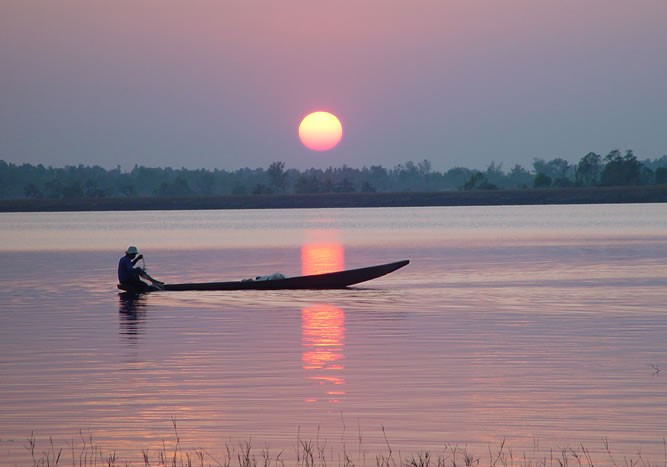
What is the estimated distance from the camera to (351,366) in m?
19.0

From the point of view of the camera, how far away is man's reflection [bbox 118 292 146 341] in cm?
2502

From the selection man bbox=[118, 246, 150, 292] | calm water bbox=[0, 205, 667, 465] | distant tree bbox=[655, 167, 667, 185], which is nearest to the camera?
calm water bbox=[0, 205, 667, 465]

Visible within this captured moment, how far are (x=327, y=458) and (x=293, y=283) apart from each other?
21.9m

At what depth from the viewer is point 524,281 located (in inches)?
1495

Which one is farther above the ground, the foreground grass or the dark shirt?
the dark shirt

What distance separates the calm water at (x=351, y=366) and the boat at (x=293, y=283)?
318 millimetres

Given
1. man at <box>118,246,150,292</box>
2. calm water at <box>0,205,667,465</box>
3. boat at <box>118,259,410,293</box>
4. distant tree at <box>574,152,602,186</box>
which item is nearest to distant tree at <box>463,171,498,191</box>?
distant tree at <box>574,152,602,186</box>

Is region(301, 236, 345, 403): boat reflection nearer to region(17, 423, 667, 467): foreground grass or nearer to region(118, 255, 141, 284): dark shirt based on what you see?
region(17, 423, 667, 467): foreground grass

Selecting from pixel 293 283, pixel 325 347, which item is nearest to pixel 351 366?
pixel 325 347

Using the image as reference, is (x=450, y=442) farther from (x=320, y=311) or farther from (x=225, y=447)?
(x=320, y=311)

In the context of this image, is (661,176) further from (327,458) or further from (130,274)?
(327,458)

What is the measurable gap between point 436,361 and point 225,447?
6783 mm

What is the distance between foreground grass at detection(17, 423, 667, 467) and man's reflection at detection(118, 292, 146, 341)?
10.9 metres

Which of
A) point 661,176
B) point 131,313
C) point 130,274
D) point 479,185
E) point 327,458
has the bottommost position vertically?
point 131,313
